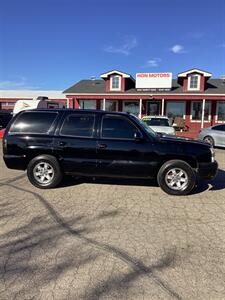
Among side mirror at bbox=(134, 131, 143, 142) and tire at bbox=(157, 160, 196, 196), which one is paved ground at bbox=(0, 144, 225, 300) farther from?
side mirror at bbox=(134, 131, 143, 142)

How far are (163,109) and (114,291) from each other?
2403 centimetres

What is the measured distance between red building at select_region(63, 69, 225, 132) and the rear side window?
19266 millimetres

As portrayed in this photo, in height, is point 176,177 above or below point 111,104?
below

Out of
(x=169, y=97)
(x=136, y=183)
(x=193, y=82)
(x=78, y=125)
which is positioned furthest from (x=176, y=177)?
(x=193, y=82)

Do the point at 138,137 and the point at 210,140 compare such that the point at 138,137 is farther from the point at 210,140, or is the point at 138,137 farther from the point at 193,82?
the point at 193,82

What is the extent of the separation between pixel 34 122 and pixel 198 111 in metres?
21.4

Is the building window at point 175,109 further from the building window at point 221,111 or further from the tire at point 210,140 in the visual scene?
the tire at point 210,140

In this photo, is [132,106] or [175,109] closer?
[175,109]

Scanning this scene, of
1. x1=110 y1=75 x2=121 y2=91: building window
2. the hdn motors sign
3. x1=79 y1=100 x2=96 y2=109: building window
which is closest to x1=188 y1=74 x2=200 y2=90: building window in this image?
the hdn motors sign

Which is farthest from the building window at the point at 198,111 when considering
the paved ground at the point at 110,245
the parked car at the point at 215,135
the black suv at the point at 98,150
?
the paved ground at the point at 110,245

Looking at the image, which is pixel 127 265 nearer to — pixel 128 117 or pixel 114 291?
pixel 114 291

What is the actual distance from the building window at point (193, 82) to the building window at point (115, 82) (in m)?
6.24

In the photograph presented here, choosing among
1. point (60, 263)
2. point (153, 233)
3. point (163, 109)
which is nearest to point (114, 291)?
point (60, 263)

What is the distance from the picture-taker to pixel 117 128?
256 inches
